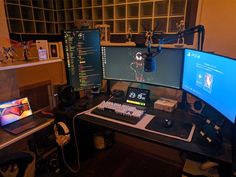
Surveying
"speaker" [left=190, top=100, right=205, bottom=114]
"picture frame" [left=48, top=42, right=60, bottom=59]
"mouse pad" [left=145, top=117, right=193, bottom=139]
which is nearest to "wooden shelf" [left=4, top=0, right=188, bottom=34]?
"picture frame" [left=48, top=42, right=60, bottom=59]

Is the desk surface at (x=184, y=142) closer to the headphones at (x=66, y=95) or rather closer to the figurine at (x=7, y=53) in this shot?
the headphones at (x=66, y=95)

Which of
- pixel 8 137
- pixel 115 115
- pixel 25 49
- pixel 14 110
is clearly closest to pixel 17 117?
pixel 14 110

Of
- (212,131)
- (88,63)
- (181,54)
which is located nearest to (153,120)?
(212,131)

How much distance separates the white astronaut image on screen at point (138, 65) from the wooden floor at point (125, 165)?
34.4 inches

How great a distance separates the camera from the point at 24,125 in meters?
1.33

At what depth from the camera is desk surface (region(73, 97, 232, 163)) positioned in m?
0.90

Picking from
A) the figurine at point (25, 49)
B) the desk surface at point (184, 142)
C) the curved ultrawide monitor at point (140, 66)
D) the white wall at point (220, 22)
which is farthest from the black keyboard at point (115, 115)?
the white wall at point (220, 22)

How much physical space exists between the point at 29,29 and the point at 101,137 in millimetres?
2901

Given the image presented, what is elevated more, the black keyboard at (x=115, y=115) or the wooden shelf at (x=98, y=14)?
the wooden shelf at (x=98, y=14)

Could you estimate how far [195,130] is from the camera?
1.12 m

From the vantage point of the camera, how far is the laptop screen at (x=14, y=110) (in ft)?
4.33

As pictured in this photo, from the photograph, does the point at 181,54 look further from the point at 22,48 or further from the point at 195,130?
the point at 22,48

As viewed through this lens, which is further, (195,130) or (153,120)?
(153,120)

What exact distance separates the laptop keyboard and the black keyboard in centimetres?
42
